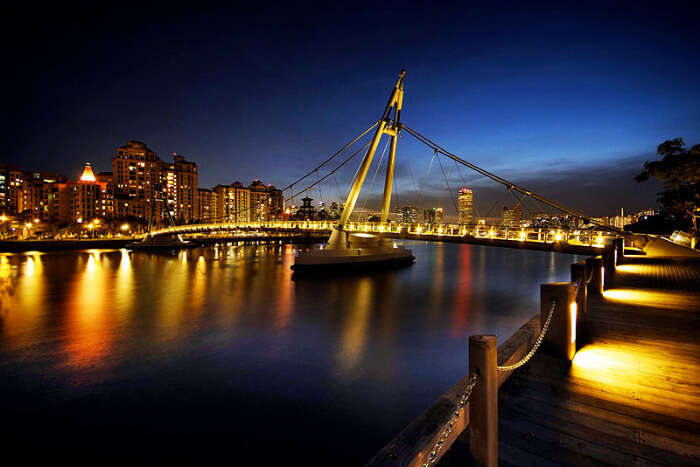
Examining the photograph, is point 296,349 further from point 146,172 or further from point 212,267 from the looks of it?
point 146,172

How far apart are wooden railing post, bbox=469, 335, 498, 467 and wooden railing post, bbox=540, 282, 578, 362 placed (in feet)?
7.63

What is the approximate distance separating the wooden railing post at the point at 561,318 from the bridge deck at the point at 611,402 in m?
0.16

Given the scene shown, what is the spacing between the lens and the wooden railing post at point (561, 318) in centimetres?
412

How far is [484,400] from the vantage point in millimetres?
2400

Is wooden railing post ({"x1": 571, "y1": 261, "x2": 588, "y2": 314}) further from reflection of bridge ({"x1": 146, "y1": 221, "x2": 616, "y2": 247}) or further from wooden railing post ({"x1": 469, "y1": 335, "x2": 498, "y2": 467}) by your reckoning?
reflection of bridge ({"x1": 146, "y1": 221, "x2": 616, "y2": 247})

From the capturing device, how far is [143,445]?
235 inches

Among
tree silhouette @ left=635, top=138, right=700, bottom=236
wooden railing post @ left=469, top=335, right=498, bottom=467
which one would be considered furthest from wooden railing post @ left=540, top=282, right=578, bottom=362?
tree silhouette @ left=635, top=138, right=700, bottom=236

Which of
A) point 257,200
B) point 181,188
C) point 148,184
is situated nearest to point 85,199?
point 148,184

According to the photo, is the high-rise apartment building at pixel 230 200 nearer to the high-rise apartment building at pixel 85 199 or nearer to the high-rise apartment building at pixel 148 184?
the high-rise apartment building at pixel 148 184

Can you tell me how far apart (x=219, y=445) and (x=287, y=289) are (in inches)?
663

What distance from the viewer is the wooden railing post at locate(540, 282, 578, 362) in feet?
13.5

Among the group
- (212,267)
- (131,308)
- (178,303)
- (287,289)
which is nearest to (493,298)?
(287,289)

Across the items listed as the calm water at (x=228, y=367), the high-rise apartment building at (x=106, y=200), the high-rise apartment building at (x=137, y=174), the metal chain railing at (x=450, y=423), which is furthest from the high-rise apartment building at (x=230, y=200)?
the metal chain railing at (x=450, y=423)

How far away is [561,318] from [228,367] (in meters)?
8.63
